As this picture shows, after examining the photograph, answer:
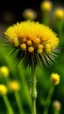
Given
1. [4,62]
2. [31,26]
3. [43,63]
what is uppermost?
[31,26]

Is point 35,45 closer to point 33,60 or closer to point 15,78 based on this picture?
point 33,60

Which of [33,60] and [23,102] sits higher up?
[33,60]

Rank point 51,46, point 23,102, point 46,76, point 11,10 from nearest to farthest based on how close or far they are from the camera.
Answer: point 51,46
point 23,102
point 46,76
point 11,10

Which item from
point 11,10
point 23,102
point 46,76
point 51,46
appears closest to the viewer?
point 51,46

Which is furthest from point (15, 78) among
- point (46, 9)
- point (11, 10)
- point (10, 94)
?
point (11, 10)

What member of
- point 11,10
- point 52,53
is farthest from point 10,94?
point 11,10

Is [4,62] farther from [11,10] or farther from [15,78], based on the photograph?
[11,10]

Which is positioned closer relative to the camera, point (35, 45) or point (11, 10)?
point (35, 45)
